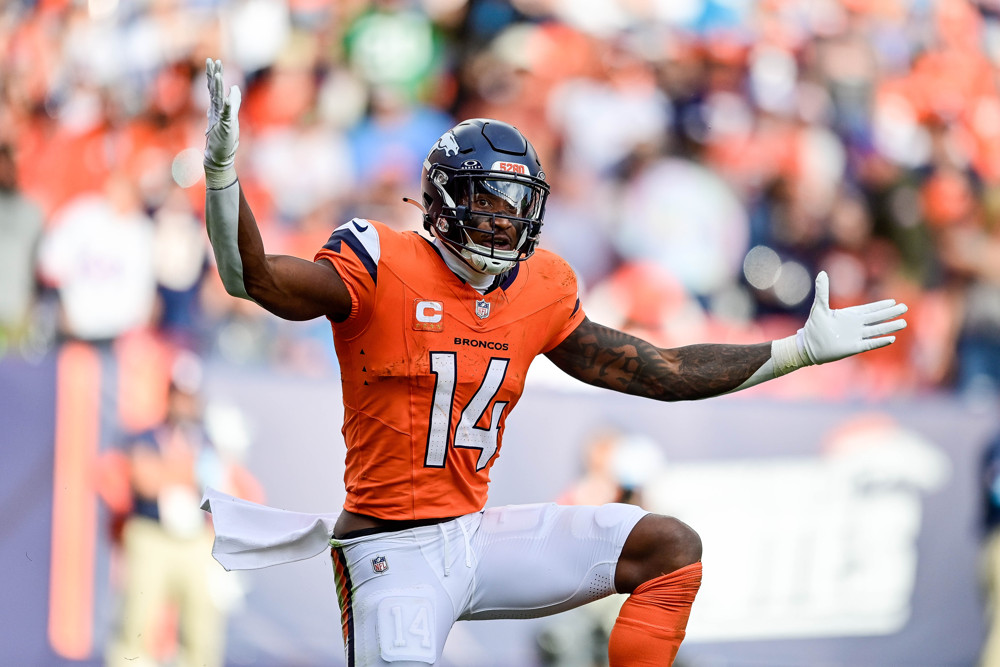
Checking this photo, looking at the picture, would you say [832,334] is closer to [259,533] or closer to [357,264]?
[357,264]

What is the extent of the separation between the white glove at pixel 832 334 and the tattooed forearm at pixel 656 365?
0.08 meters

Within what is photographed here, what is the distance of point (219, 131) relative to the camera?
9.48ft

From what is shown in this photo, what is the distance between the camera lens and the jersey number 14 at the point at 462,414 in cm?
336

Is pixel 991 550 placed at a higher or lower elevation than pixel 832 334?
lower

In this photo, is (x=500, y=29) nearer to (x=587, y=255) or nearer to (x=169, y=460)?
(x=587, y=255)

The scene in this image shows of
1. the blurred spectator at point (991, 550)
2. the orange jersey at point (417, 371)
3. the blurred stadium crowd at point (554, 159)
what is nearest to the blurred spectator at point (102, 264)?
the blurred stadium crowd at point (554, 159)

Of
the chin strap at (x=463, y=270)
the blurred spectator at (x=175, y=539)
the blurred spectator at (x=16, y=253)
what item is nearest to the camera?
the chin strap at (x=463, y=270)

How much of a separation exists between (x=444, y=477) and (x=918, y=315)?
438cm

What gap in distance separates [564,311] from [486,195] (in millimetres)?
483

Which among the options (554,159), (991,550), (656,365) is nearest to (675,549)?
(656,365)

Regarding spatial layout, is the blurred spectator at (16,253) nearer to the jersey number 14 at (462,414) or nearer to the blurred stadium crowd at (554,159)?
the blurred stadium crowd at (554,159)

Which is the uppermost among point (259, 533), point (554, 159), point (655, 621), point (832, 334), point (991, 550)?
point (554, 159)

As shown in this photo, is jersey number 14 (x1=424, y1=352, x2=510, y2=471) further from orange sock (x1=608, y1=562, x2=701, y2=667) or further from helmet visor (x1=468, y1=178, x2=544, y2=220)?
orange sock (x1=608, y1=562, x2=701, y2=667)

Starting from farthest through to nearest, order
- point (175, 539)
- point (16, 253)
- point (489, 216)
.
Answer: point (16, 253), point (175, 539), point (489, 216)
